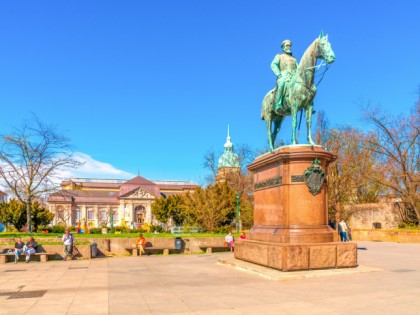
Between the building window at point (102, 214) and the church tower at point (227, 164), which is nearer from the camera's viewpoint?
the church tower at point (227, 164)

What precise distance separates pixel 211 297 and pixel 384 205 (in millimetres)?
33859

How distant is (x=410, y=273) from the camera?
11102 millimetres

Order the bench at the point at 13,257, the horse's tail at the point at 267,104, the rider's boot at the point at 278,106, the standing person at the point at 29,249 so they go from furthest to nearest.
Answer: the standing person at the point at 29,249
the bench at the point at 13,257
the horse's tail at the point at 267,104
the rider's boot at the point at 278,106

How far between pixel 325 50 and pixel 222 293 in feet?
24.4

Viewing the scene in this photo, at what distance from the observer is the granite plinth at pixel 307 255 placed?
1047 cm

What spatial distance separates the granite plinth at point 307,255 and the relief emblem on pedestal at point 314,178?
5.04ft

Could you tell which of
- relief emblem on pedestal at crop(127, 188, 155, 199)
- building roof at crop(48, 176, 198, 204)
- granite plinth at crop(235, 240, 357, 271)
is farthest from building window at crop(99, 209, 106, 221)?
granite plinth at crop(235, 240, 357, 271)

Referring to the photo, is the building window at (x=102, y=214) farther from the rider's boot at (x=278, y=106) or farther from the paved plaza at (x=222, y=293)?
the rider's boot at (x=278, y=106)

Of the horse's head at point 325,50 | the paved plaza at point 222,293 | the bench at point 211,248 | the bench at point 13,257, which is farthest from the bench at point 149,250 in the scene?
the horse's head at point 325,50

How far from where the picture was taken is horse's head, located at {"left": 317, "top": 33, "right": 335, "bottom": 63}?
1166 cm

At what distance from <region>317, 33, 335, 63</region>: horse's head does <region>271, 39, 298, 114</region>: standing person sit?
1184mm

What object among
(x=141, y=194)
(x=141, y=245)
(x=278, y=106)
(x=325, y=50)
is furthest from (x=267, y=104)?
(x=141, y=194)

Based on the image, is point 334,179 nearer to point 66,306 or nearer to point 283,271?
point 283,271

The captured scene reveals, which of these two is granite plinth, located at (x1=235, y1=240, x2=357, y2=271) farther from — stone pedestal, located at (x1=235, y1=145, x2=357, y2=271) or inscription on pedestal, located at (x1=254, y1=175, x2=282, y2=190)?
inscription on pedestal, located at (x1=254, y1=175, x2=282, y2=190)
